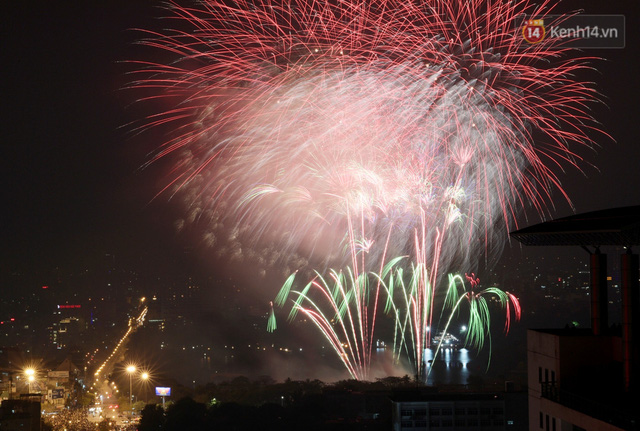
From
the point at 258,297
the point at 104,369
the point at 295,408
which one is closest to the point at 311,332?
the point at 258,297

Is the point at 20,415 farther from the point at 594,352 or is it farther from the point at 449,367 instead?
the point at 449,367

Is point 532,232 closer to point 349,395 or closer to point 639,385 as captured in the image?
point 639,385

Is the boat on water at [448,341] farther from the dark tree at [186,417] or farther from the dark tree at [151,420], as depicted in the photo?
the dark tree at [151,420]

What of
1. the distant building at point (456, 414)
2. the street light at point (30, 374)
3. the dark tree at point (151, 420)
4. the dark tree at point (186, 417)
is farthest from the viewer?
the street light at point (30, 374)

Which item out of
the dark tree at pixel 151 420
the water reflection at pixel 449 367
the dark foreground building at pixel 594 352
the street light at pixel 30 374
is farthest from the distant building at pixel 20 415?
the dark foreground building at pixel 594 352

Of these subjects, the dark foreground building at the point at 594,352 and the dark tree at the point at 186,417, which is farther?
the dark tree at the point at 186,417

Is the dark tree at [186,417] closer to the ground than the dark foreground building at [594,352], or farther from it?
closer to the ground

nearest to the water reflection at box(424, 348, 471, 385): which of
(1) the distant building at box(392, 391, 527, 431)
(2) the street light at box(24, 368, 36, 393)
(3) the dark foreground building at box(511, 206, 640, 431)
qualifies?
(1) the distant building at box(392, 391, 527, 431)

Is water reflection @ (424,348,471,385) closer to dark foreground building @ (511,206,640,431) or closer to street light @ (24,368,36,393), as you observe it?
street light @ (24,368,36,393)
